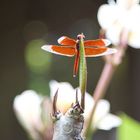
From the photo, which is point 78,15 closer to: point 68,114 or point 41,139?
point 41,139

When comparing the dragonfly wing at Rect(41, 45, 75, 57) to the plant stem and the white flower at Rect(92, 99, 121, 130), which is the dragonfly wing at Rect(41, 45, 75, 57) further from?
the white flower at Rect(92, 99, 121, 130)

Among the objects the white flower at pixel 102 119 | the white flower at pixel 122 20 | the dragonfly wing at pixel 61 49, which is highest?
the dragonfly wing at pixel 61 49

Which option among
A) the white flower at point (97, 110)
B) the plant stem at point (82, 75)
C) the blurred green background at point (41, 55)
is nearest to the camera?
the plant stem at point (82, 75)

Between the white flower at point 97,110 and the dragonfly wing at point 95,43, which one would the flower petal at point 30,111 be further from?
the dragonfly wing at point 95,43

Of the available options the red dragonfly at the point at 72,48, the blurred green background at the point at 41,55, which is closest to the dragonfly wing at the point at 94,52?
the red dragonfly at the point at 72,48

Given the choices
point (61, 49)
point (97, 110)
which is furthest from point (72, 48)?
point (97, 110)

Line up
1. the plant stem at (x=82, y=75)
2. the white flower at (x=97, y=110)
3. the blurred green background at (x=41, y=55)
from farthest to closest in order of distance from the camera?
the blurred green background at (x=41, y=55) < the white flower at (x=97, y=110) < the plant stem at (x=82, y=75)

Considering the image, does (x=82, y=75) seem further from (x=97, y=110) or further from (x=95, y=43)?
(x=97, y=110)
